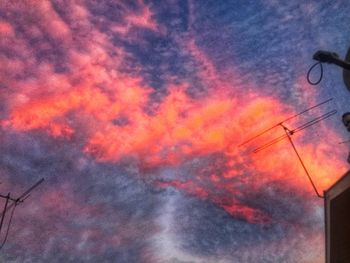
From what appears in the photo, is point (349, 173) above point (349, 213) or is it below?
above

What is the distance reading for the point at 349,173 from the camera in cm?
1393

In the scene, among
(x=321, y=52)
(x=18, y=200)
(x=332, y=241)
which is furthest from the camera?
(x=18, y=200)

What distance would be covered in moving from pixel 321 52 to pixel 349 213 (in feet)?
Result: 25.8

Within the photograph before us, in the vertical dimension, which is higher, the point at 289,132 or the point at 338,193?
the point at 289,132

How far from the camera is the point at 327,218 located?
51.4ft

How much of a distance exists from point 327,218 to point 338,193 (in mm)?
1675

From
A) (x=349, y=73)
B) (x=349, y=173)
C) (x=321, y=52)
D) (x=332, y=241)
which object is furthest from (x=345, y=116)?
(x=321, y=52)

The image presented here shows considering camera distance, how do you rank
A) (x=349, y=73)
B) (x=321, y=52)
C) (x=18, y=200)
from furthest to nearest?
(x=18, y=200)
(x=349, y=73)
(x=321, y=52)

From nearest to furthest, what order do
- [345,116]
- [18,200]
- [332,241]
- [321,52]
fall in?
1. [321,52]
2. [332,241]
3. [345,116]
4. [18,200]

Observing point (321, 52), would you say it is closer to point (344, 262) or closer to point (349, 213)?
point (349, 213)

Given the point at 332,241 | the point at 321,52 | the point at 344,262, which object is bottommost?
the point at 344,262

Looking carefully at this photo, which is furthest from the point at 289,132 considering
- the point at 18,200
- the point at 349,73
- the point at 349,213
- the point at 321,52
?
the point at 18,200

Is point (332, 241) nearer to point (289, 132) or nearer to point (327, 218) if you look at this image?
point (327, 218)

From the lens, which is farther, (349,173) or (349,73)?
(349,73)
